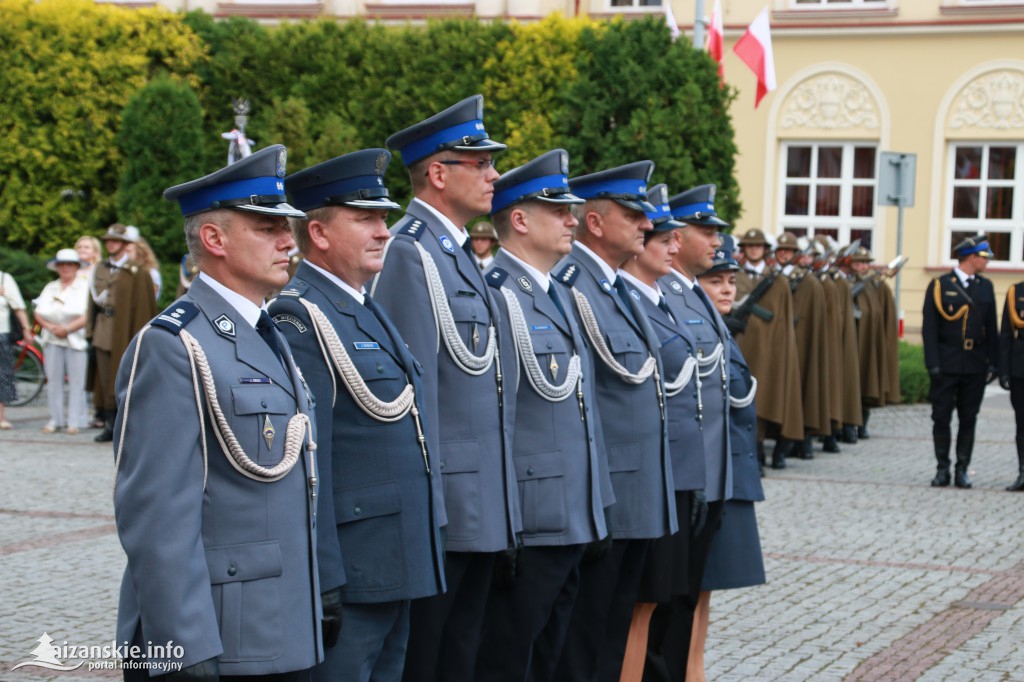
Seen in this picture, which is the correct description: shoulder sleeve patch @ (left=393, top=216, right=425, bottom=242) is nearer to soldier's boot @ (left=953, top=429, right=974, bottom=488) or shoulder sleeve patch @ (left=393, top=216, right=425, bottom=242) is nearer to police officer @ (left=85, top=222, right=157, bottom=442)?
soldier's boot @ (left=953, top=429, right=974, bottom=488)

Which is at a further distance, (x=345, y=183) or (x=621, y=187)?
(x=621, y=187)

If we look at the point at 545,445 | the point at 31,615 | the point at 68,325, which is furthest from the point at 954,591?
the point at 68,325

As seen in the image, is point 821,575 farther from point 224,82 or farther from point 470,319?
point 224,82

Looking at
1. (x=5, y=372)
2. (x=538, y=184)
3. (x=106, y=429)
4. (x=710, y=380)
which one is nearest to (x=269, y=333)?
(x=538, y=184)

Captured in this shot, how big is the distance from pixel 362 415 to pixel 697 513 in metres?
2.20

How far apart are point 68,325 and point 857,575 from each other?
9.16 metres

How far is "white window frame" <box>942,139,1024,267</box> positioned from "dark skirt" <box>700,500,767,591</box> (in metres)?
21.0

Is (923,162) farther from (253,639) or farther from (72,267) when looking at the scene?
(253,639)

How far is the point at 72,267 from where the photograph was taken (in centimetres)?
1552

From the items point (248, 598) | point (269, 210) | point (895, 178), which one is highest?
point (895, 178)

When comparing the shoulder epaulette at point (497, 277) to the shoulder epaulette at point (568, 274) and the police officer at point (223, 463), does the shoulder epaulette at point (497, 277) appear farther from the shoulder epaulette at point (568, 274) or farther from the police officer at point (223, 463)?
the police officer at point (223, 463)

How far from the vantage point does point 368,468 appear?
13.7 ft

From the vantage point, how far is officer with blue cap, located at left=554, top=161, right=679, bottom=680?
554 centimetres

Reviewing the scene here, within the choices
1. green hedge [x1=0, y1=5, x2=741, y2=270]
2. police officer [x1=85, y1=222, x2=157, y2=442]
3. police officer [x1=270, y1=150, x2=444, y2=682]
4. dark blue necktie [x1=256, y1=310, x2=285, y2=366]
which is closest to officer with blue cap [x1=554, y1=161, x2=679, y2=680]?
police officer [x1=270, y1=150, x2=444, y2=682]
